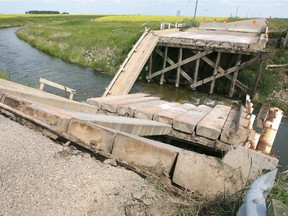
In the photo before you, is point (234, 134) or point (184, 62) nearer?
point (234, 134)

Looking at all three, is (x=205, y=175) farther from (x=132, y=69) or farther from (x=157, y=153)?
(x=132, y=69)

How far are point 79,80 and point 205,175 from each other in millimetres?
13744

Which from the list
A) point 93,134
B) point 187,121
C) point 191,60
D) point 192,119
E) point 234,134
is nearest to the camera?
point 93,134

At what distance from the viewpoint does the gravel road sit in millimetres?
2615

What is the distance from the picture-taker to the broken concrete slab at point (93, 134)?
12.0 ft

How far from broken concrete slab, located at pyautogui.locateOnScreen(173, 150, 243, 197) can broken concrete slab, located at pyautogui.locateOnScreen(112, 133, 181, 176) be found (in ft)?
0.48

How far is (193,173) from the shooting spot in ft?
10.3

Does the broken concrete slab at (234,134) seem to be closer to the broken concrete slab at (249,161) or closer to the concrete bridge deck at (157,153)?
the concrete bridge deck at (157,153)

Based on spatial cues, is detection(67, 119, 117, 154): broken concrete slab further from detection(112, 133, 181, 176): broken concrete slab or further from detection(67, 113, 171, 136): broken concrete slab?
detection(67, 113, 171, 136): broken concrete slab

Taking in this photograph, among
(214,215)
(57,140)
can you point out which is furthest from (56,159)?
(214,215)

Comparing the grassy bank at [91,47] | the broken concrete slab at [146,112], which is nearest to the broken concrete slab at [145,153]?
the broken concrete slab at [146,112]

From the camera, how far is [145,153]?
3.45 m

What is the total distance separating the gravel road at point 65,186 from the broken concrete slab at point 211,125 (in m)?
2.36

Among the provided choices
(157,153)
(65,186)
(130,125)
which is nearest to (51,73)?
(130,125)
